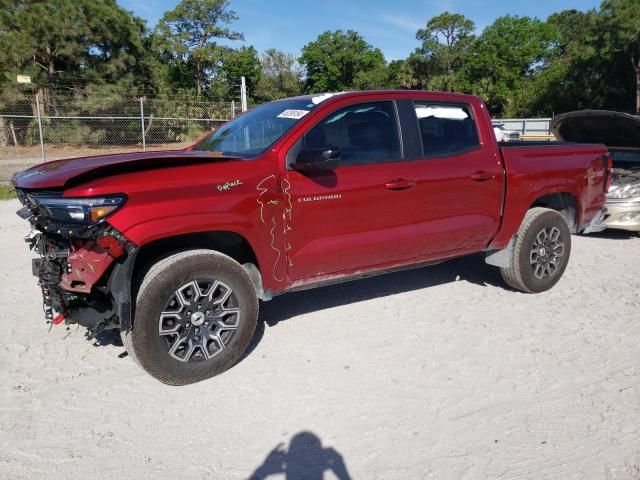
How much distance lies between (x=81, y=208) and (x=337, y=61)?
2926 inches

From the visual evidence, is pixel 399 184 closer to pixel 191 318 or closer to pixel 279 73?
pixel 191 318

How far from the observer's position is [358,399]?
340 centimetres

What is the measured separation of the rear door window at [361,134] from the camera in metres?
4.01

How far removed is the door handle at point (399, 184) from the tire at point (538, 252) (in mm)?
1549

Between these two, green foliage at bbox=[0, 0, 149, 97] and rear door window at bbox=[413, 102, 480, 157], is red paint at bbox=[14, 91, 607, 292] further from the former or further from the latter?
green foliage at bbox=[0, 0, 149, 97]

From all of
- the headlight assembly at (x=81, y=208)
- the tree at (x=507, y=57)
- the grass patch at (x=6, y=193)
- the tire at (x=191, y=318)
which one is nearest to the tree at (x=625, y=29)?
the tree at (x=507, y=57)

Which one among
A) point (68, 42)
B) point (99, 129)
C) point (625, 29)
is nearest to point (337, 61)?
point (625, 29)

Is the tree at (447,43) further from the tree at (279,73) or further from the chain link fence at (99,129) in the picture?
the chain link fence at (99,129)

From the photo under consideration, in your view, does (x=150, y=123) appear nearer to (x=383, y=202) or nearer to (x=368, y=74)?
(x=383, y=202)

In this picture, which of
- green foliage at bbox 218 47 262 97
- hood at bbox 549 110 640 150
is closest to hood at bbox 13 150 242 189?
hood at bbox 549 110 640 150

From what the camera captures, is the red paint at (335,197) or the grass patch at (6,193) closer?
the red paint at (335,197)

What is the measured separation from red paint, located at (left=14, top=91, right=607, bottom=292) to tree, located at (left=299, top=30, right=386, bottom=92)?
229 feet

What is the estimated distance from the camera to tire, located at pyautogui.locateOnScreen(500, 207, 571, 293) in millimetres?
5156

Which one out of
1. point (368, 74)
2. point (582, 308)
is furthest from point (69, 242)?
point (368, 74)
